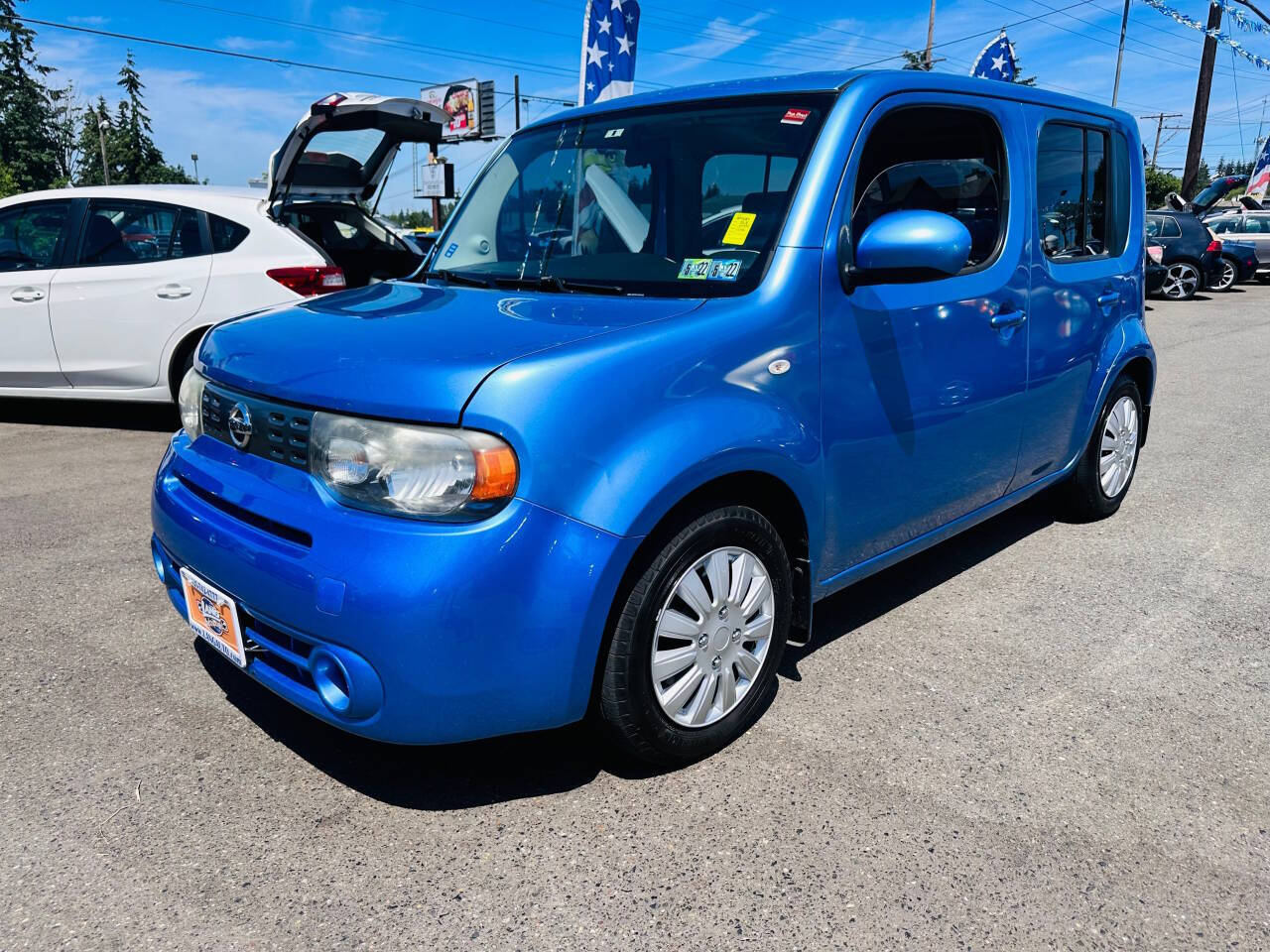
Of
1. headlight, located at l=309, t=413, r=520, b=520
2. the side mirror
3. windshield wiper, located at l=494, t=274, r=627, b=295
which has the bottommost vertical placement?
headlight, located at l=309, t=413, r=520, b=520

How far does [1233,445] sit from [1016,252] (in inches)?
157

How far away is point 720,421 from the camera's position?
2.34 meters

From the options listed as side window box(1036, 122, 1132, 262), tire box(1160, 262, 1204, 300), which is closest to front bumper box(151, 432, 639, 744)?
side window box(1036, 122, 1132, 262)

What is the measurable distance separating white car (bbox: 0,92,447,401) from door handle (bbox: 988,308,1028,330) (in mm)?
3813

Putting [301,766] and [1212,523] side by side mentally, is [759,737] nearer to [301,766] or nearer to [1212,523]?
[301,766]

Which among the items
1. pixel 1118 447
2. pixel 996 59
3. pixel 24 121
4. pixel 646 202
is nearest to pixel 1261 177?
pixel 996 59

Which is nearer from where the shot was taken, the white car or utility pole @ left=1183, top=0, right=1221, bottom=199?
the white car

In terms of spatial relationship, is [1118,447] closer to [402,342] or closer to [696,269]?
[696,269]

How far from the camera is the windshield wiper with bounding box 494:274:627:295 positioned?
2.73 m

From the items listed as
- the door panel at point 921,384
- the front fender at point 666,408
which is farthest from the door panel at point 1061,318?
the front fender at point 666,408

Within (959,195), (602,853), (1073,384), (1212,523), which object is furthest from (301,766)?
(1212,523)

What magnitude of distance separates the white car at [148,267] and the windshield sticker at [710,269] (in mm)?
3672

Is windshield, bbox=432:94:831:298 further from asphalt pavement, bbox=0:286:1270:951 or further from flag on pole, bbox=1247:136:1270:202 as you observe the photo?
flag on pole, bbox=1247:136:1270:202

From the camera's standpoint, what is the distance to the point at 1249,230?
21.1m
